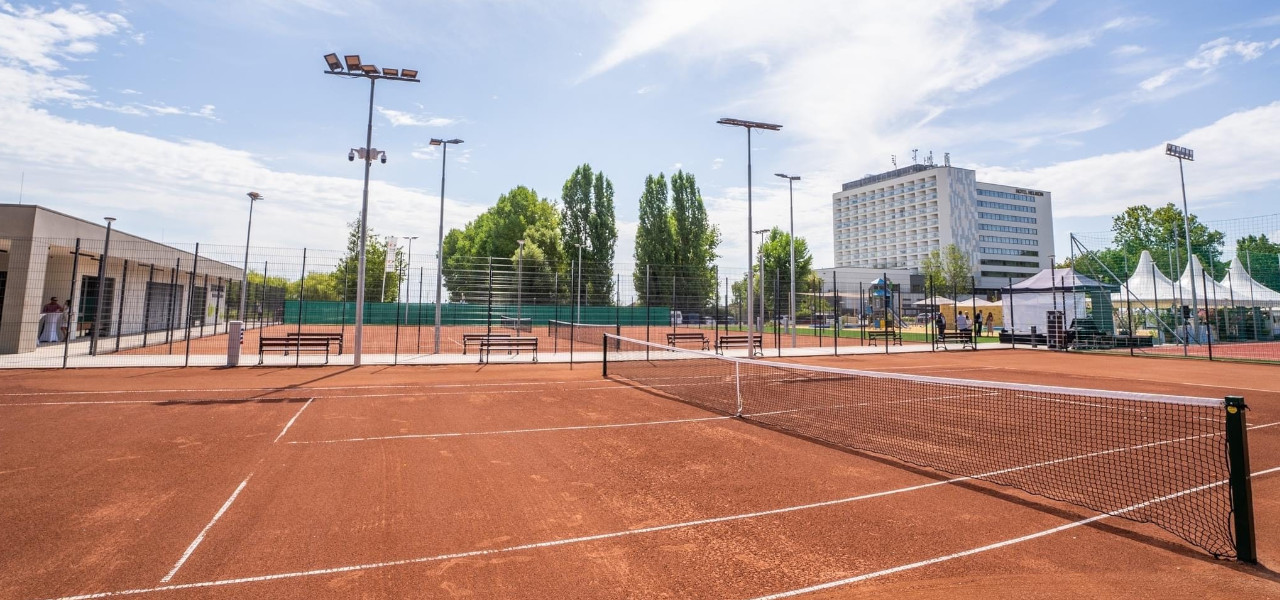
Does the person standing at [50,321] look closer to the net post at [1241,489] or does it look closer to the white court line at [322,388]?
the white court line at [322,388]

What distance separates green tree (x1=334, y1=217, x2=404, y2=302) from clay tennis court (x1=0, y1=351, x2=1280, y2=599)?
13157 mm

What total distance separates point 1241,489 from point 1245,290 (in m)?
37.7

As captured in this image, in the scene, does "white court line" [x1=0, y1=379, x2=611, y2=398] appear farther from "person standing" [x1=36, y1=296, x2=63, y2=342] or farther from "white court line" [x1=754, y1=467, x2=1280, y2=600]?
"person standing" [x1=36, y1=296, x2=63, y2=342]

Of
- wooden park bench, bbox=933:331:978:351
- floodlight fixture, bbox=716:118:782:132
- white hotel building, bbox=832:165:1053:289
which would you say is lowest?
wooden park bench, bbox=933:331:978:351

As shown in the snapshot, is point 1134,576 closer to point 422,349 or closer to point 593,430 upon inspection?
point 593,430

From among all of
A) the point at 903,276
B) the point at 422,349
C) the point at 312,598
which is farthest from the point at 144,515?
the point at 903,276

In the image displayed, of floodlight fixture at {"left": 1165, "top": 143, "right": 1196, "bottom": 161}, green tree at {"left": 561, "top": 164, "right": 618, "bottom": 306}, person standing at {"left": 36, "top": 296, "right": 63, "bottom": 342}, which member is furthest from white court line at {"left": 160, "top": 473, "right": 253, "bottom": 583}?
green tree at {"left": 561, "top": 164, "right": 618, "bottom": 306}

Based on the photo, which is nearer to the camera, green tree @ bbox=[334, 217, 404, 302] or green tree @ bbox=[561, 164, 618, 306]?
green tree @ bbox=[334, 217, 404, 302]

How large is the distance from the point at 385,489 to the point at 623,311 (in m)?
36.7

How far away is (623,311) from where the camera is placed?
4206cm

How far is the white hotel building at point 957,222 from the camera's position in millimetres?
106750

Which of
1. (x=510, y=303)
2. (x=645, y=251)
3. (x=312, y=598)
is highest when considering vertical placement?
(x=645, y=251)

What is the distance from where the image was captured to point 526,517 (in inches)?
185

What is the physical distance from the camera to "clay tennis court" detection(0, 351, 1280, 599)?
3.60 metres
